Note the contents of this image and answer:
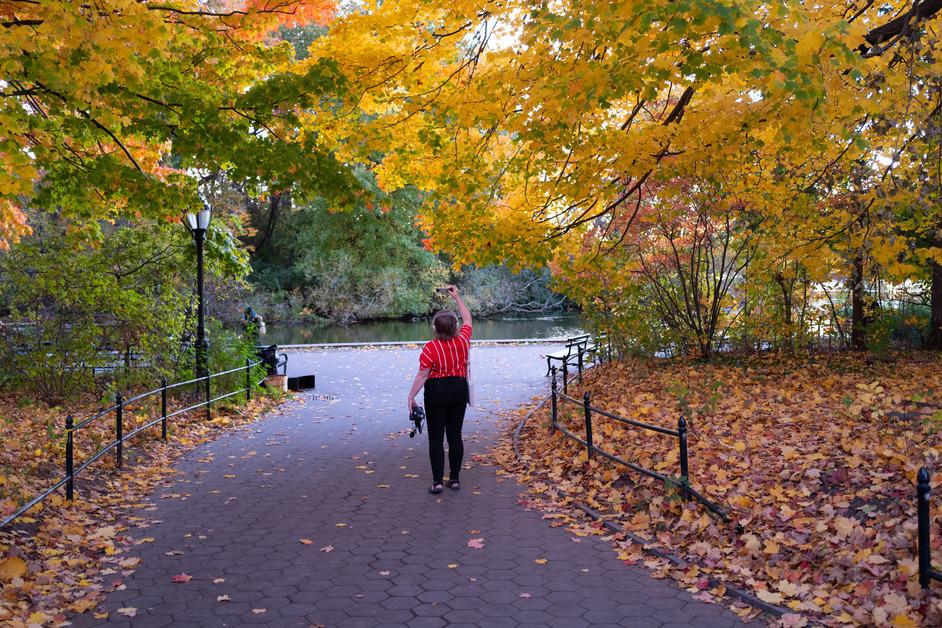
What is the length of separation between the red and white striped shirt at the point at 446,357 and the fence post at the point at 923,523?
394cm

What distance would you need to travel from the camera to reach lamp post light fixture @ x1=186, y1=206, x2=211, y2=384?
42.3 feet

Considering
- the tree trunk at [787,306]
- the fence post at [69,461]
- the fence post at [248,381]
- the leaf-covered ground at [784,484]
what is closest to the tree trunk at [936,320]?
the tree trunk at [787,306]

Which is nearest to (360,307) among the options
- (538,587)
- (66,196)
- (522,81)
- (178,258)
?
(178,258)

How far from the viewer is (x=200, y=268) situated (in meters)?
12.9

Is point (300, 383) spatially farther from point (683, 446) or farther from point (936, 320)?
point (936, 320)

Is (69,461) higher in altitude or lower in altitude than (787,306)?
lower

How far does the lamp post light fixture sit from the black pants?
23.0 ft

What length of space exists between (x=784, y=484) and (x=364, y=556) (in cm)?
347

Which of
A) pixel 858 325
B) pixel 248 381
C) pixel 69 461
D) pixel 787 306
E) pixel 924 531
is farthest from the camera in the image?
pixel 858 325

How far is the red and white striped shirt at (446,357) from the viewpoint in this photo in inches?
278

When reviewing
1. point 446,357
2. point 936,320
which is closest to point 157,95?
point 446,357

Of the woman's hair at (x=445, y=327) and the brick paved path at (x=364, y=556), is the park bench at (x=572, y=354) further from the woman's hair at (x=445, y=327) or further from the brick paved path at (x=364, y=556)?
the woman's hair at (x=445, y=327)

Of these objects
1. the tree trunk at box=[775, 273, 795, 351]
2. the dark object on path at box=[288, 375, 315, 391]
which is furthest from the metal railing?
the tree trunk at box=[775, 273, 795, 351]

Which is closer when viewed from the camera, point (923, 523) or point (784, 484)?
point (923, 523)
